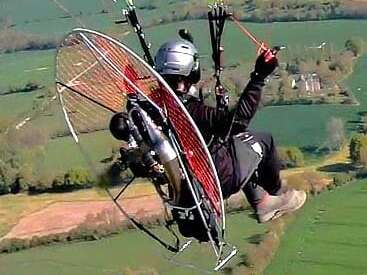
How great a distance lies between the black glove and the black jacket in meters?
0.03

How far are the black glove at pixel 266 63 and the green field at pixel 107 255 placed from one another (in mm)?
12099

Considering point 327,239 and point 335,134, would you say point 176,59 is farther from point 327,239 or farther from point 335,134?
point 335,134

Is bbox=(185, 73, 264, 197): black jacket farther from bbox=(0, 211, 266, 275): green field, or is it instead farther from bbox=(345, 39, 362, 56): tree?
bbox=(345, 39, 362, 56): tree

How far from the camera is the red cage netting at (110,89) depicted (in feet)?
11.4

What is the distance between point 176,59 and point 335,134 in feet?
59.4

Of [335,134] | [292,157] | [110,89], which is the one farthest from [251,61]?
[110,89]

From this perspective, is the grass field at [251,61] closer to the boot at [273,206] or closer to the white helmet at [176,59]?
the boot at [273,206]

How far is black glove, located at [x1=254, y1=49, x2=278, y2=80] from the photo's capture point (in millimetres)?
3475

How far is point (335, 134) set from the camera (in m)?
21.4

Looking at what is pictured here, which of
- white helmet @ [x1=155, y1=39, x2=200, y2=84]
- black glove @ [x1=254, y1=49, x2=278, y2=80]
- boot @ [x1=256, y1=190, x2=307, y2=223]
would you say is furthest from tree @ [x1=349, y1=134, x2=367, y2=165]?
black glove @ [x1=254, y1=49, x2=278, y2=80]

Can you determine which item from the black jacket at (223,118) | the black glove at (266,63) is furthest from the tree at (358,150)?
the black glove at (266,63)

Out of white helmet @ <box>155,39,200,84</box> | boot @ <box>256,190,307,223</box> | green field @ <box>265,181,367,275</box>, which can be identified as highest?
white helmet @ <box>155,39,200,84</box>

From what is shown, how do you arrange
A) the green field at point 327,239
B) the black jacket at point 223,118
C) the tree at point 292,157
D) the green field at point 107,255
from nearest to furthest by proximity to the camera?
the black jacket at point 223,118 < the green field at point 327,239 < the green field at point 107,255 < the tree at point 292,157

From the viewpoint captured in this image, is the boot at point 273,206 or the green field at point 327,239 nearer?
the boot at point 273,206
